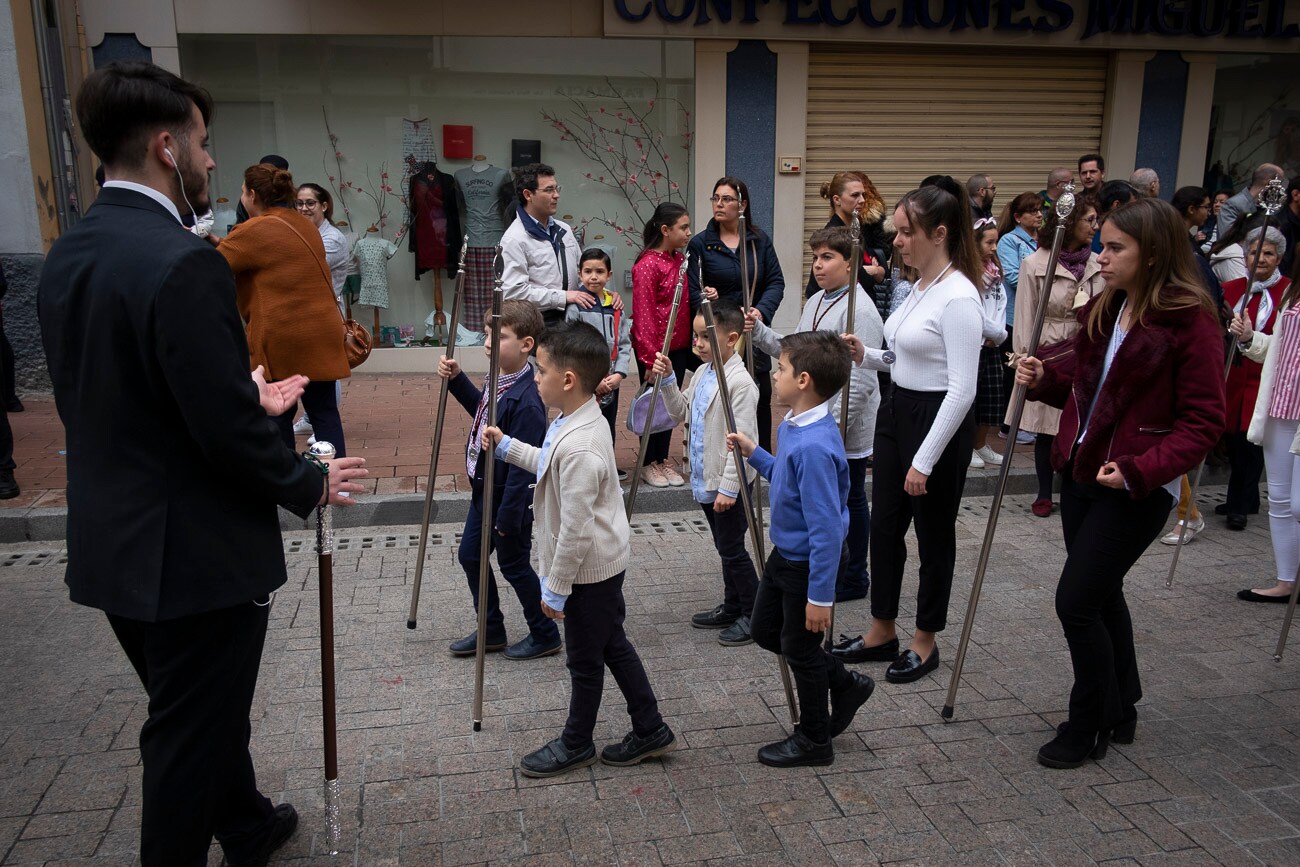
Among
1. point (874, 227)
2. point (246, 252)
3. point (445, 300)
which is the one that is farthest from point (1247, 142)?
point (246, 252)

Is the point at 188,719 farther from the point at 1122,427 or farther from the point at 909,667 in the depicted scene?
the point at 1122,427

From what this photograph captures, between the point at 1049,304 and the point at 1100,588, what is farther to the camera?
the point at 1049,304

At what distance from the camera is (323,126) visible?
11125mm

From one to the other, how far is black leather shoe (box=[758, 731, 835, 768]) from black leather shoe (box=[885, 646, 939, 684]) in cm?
74

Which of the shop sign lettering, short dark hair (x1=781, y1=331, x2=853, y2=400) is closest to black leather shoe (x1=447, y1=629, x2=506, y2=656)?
short dark hair (x1=781, y1=331, x2=853, y2=400)

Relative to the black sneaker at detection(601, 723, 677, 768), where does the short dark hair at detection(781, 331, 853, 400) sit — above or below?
above

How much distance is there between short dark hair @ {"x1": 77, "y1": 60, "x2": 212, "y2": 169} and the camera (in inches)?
98.0

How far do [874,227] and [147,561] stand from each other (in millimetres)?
5722

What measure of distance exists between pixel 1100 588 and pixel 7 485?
6.26 m

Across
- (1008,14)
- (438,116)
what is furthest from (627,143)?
(1008,14)

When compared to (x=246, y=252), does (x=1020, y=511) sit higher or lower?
lower

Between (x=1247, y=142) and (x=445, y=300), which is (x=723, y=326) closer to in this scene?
(x=445, y=300)

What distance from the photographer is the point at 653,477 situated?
7.08m

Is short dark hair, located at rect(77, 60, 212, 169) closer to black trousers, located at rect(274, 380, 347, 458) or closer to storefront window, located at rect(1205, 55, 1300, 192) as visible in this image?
black trousers, located at rect(274, 380, 347, 458)
